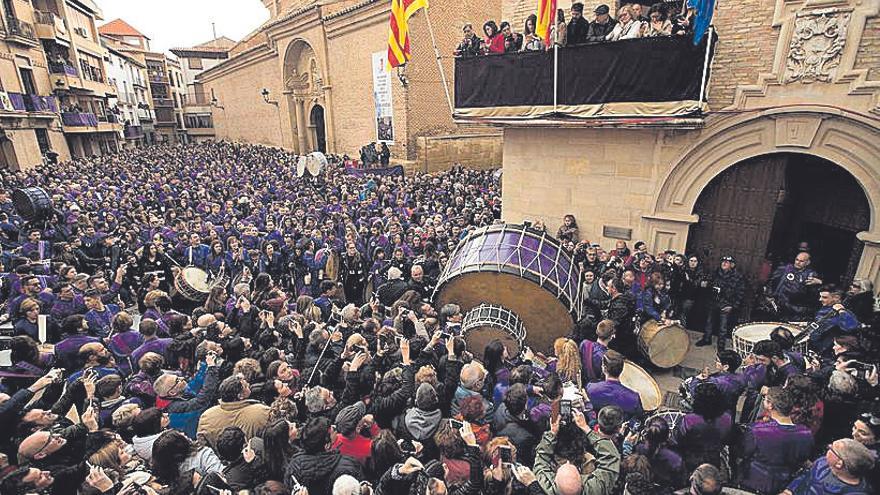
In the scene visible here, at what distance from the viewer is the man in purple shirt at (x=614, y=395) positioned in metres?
3.76

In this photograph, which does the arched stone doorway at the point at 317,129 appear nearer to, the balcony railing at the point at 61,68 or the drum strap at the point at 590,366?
the balcony railing at the point at 61,68

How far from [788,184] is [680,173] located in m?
1.71

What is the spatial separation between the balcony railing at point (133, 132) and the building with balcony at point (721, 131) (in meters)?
48.2

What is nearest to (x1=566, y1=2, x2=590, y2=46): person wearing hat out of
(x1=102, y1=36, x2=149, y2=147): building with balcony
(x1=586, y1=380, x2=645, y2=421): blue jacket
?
(x1=586, y1=380, x2=645, y2=421): blue jacket

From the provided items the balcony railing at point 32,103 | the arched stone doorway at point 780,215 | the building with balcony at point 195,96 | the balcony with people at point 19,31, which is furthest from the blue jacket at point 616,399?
the building with balcony at point 195,96

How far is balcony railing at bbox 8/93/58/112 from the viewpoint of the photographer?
2235 cm

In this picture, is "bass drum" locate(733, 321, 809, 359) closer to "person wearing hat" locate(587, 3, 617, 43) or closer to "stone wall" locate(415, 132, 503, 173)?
"person wearing hat" locate(587, 3, 617, 43)

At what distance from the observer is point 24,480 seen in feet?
8.27

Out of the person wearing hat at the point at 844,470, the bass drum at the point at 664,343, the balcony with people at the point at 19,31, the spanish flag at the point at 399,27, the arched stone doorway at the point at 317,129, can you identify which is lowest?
the bass drum at the point at 664,343

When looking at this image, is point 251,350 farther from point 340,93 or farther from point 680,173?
point 340,93

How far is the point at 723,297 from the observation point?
6.98m

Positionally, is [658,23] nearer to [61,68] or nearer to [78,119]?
[61,68]

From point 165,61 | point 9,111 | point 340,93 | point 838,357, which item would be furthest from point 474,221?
point 165,61

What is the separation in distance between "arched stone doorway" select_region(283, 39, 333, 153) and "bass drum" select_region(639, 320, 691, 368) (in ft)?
76.4
